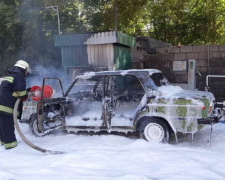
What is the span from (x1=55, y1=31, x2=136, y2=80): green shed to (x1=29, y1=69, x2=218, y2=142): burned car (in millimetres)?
2516

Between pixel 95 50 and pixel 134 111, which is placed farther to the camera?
pixel 95 50

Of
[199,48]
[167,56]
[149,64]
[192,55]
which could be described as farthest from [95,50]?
[199,48]

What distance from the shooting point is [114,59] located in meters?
9.21

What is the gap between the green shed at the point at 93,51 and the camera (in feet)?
29.9

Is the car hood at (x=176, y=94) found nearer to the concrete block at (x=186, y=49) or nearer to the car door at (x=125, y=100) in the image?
the car door at (x=125, y=100)

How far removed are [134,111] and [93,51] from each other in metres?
4.07

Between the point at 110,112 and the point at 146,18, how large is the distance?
1403 cm

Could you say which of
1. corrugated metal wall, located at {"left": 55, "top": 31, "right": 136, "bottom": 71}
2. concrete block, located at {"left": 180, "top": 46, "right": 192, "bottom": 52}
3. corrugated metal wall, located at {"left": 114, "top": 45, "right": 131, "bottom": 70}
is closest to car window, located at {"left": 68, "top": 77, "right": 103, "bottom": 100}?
corrugated metal wall, located at {"left": 55, "top": 31, "right": 136, "bottom": 71}

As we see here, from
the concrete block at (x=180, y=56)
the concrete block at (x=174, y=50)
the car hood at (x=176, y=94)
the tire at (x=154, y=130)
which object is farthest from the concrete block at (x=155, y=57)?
the tire at (x=154, y=130)

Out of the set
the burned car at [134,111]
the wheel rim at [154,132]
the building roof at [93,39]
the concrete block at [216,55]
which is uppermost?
the building roof at [93,39]

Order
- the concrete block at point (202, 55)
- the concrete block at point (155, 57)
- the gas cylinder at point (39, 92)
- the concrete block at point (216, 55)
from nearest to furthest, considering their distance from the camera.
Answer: the gas cylinder at point (39, 92), the concrete block at point (216, 55), the concrete block at point (202, 55), the concrete block at point (155, 57)

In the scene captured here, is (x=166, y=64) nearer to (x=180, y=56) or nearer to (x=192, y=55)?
(x=180, y=56)

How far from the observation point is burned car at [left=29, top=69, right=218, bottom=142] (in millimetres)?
5062

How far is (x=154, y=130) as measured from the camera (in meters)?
5.38
